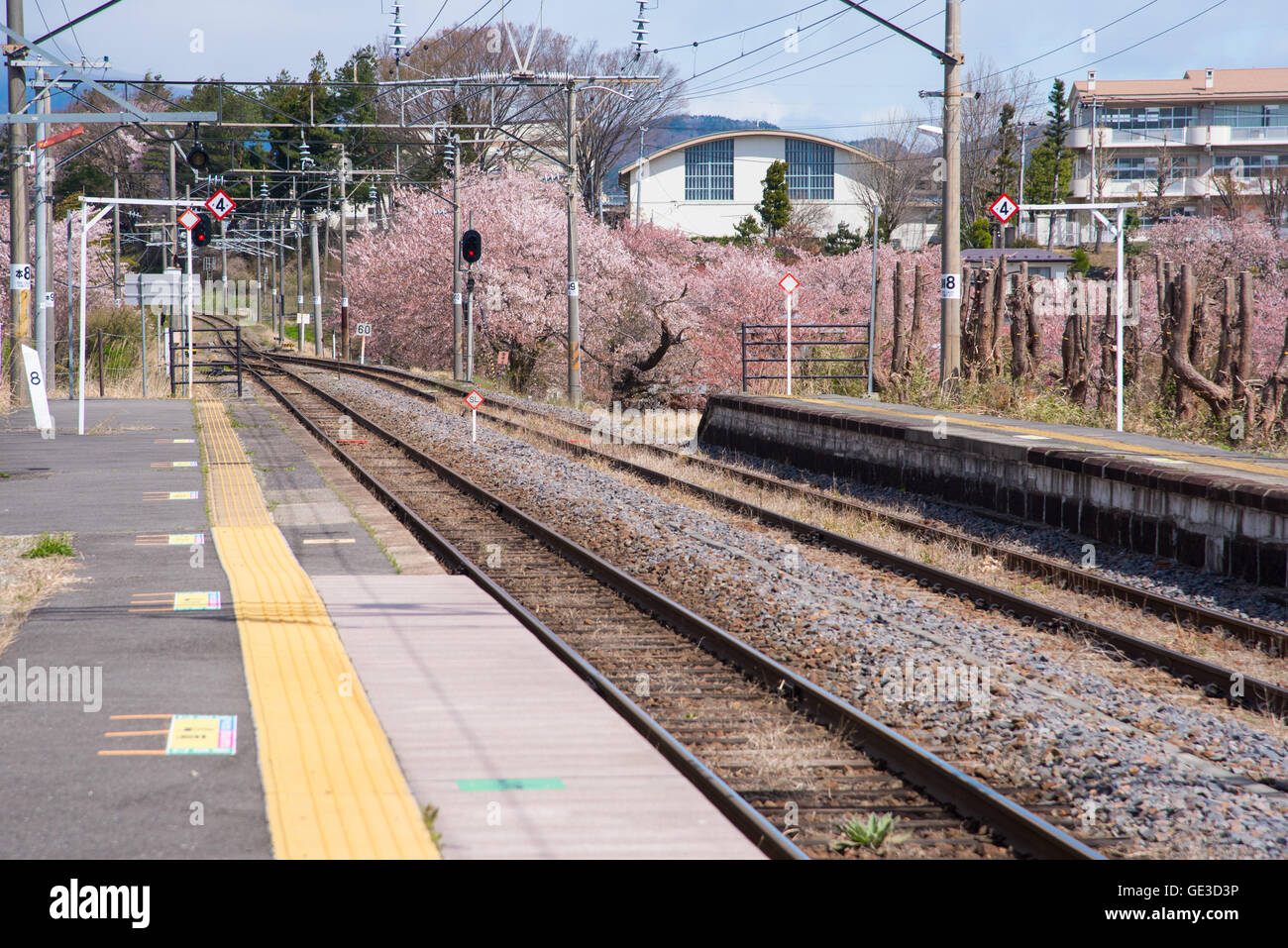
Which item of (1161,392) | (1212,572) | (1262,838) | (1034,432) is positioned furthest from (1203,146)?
(1262,838)

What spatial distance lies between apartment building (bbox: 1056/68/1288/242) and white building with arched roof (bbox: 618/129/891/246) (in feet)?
58.0

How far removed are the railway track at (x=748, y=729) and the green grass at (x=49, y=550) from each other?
3.38 meters

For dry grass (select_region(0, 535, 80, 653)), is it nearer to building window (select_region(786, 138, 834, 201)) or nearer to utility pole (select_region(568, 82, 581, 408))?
utility pole (select_region(568, 82, 581, 408))

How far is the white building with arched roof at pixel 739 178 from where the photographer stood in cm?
9150

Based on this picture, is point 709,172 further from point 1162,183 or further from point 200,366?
point 200,366

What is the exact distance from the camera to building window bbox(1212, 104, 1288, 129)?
75.2 metres

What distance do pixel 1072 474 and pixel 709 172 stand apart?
273ft

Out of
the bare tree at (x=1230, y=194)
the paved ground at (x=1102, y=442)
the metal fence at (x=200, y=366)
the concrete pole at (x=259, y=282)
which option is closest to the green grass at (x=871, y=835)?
the paved ground at (x=1102, y=442)

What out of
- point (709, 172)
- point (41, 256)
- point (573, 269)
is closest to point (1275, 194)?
point (573, 269)

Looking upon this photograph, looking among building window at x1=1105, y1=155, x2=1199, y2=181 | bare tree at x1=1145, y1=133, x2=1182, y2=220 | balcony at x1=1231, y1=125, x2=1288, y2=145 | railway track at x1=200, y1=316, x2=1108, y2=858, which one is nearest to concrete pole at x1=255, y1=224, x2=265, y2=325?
building window at x1=1105, y1=155, x2=1199, y2=181

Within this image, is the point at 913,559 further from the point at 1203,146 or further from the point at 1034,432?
the point at 1203,146

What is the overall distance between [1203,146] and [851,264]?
34353mm

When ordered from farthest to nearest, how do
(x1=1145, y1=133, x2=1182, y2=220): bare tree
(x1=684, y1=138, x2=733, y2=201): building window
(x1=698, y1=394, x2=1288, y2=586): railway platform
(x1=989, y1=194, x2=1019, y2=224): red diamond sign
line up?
(x1=684, y1=138, x2=733, y2=201): building window
(x1=1145, y1=133, x2=1182, y2=220): bare tree
(x1=989, y1=194, x2=1019, y2=224): red diamond sign
(x1=698, y1=394, x2=1288, y2=586): railway platform

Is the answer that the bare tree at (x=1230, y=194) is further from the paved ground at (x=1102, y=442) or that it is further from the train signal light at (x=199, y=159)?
the train signal light at (x=199, y=159)
